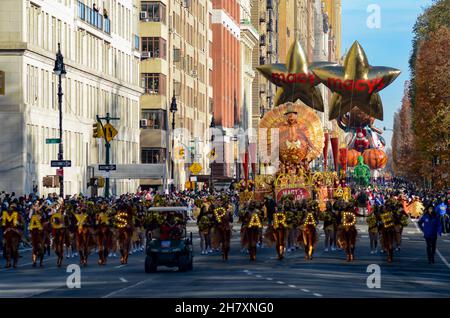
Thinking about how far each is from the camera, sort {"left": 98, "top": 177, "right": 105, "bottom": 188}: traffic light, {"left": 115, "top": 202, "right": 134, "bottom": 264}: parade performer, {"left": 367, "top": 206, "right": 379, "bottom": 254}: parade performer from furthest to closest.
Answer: {"left": 98, "top": 177, "right": 105, "bottom": 188}: traffic light, {"left": 367, "top": 206, "right": 379, "bottom": 254}: parade performer, {"left": 115, "top": 202, "right": 134, "bottom": 264}: parade performer

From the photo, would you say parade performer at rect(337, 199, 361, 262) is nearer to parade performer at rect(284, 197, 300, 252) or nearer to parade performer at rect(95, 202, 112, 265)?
parade performer at rect(284, 197, 300, 252)

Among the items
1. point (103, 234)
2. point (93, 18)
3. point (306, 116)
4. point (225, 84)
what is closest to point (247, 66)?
point (225, 84)

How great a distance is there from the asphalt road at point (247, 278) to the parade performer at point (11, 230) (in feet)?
1.87

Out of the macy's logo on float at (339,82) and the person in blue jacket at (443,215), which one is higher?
the macy's logo on float at (339,82)

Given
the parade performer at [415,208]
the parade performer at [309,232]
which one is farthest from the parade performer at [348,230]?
the parade performer at [415,208]

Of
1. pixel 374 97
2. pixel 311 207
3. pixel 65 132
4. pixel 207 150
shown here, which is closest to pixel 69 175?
pixel 65 132

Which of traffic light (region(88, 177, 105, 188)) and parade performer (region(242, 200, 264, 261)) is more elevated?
traffic light (region(88, 177, 105, 188))

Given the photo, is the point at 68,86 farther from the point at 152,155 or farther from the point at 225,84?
the point at 225,84

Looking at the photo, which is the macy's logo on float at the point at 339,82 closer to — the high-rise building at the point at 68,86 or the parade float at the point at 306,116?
the parade float at the point at 306,116

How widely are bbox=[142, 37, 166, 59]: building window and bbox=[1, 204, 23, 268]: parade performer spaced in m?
66.6

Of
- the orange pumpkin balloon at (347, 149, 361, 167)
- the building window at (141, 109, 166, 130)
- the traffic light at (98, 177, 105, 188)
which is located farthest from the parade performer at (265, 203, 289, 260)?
the orange pumpkin balloon at (347, 149, 361, 167)

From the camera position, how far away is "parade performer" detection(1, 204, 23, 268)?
121 feet

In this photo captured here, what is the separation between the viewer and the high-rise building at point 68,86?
6612cm

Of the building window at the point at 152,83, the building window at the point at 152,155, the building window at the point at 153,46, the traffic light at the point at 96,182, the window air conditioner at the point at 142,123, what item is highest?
the building window at the point at 153,46
